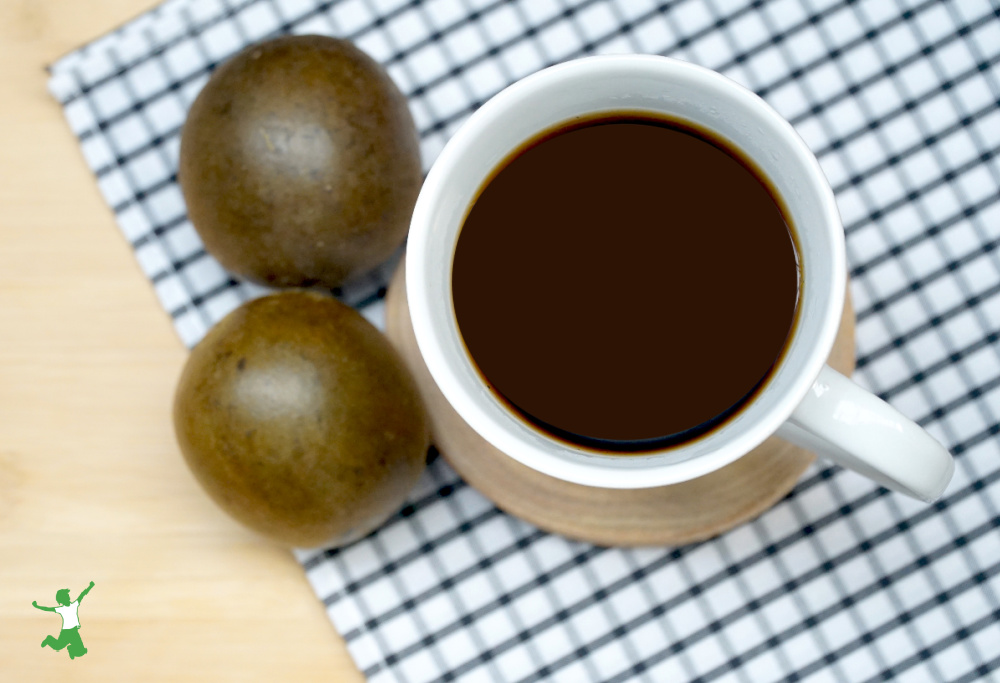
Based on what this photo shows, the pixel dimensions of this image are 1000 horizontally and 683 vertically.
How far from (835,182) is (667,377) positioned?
0.22 metres

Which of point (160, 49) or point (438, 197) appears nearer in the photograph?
point (438, 197)

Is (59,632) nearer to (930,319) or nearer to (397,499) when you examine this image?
(397,499)

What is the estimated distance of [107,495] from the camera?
1.81 feet

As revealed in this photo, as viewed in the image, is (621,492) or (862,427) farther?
(621,492)

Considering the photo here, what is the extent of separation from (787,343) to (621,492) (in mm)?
158

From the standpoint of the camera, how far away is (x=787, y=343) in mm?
371

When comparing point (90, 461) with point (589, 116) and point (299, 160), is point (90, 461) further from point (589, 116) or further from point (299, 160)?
point (589, 116)

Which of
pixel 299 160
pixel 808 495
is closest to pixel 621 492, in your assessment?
pixel 808 495

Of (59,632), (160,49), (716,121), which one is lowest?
(59,632)

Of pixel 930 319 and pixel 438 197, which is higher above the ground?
pixel 438 197

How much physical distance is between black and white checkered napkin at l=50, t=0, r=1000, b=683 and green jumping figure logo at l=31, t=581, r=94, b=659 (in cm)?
14

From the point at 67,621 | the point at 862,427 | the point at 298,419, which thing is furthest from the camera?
the point at 67,621

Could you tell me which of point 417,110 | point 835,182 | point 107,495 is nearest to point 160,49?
point 417,110

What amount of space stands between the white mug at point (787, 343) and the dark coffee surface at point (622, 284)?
0.02 metres
